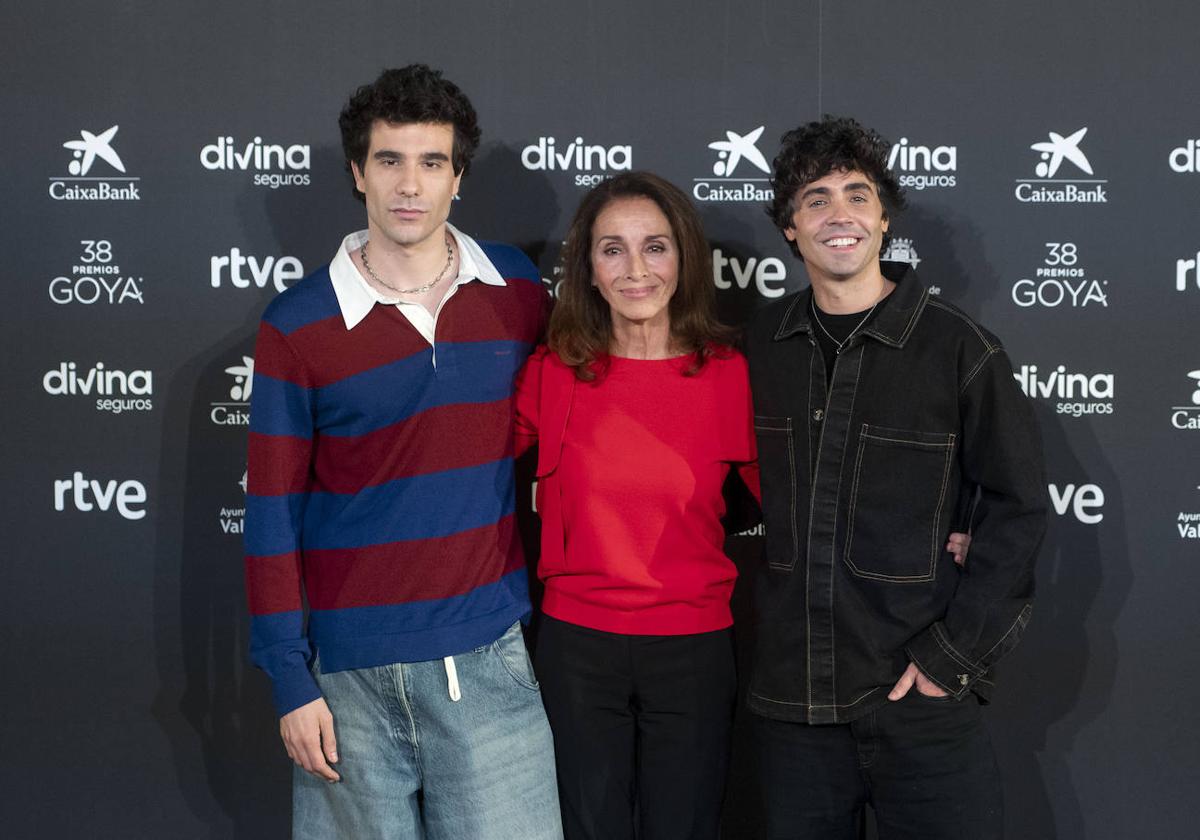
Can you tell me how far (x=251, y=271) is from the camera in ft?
8.87

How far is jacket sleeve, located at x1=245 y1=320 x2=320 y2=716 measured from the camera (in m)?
2.03

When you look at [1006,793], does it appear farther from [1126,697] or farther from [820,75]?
[820,75]

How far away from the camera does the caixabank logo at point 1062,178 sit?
2.62 metres

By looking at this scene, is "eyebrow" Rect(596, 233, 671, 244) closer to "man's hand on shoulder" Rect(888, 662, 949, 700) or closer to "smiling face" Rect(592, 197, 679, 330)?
"smiling face" Rect(592, 197, 679, 330)

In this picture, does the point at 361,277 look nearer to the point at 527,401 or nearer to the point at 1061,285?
the point at 527,401

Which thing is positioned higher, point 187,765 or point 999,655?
point 999,655

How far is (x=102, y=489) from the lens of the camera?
2.73m

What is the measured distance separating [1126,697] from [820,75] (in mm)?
1751

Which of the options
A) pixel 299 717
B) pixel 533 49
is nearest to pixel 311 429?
pixel 299 717

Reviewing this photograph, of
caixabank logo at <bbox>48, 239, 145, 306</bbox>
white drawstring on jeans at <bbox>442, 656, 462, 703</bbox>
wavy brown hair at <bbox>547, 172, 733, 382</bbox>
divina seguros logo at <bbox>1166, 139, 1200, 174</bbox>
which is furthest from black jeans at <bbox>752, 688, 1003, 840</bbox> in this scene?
caixabank logo at <bbox>48, 239, 145, 306</bbox>

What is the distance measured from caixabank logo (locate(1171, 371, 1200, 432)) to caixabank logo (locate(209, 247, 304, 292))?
2.23 meters

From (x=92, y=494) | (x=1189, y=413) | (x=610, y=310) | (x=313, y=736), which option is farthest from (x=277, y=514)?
(x=1189, y=413)

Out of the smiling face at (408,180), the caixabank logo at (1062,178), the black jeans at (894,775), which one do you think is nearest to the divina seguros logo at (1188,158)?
the caixabank logo at (1062,178)

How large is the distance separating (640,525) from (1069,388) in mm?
1268
